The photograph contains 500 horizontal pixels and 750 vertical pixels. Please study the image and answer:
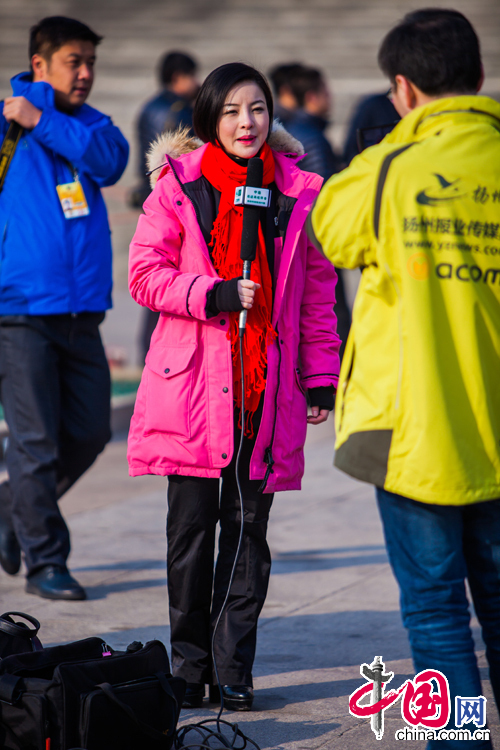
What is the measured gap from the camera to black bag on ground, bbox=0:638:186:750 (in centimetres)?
273

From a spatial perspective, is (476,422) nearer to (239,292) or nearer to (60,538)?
(239,292)

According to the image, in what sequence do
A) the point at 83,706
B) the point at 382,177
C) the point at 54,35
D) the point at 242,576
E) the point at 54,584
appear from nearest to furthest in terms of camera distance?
1. the point at 382,177
2. the point at 83,706
3. the point at 242,576
4. the point at 54,584
5. the point at 54,35

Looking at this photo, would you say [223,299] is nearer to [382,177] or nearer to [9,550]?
[382,177]

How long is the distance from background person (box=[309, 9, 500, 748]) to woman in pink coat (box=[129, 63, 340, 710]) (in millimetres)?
798

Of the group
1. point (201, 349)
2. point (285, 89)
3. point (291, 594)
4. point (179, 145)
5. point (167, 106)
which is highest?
point (285, 89)

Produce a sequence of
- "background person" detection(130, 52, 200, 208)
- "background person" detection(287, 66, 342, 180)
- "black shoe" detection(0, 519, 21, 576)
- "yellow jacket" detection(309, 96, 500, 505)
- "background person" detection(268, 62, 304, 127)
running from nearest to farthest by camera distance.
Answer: "yellow jacket" detection(309, 96, 500, 505) → "black shoe" detection(0, 519, 21, 576) → "background person" detection(287, 66, 342, 180) → "background person" detection(268, 62, 304, 127) → "background person" detection(130, 52, 200, 208)

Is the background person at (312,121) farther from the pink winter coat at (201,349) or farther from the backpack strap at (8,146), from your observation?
the pink winter coat at (201,349)

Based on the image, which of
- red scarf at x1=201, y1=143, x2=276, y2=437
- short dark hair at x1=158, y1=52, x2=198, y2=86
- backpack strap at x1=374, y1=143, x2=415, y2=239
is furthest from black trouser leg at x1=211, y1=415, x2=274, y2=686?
short dark hair at x1=158, y1=52, x2=198, y2=86

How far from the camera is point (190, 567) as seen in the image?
3.42 metres

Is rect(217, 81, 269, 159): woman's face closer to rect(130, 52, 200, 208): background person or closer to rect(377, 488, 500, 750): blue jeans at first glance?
rect(377, 488, 500, 750): blue jeans

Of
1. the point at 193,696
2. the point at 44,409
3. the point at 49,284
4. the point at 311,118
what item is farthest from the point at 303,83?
the point at 193,696

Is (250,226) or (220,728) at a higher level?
(250,226)

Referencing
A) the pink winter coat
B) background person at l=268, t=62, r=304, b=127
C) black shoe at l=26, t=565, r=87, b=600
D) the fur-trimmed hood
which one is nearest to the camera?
the pink winter coat

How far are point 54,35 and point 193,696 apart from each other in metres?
2.91
